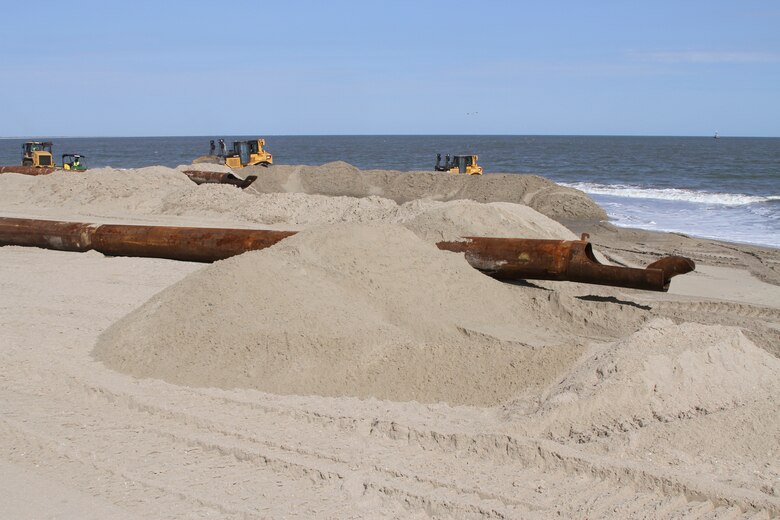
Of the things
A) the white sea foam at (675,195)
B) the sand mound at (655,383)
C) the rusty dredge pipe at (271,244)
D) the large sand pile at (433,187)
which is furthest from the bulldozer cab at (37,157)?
the sand mound at (655,383)

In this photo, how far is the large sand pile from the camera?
22.1 meters

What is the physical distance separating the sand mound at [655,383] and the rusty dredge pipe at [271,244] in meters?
2.31

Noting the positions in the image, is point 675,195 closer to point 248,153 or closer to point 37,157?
point 248,153

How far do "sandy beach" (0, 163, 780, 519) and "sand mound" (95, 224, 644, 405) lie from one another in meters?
0.02

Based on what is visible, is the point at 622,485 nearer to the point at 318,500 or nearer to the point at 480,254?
the point at 318,500

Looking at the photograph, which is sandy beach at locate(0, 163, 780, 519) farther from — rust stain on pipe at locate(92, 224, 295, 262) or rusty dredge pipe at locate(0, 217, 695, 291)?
rust stain on pipe at locate(92, 224, 295, 262)

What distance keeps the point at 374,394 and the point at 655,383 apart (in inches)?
74.2

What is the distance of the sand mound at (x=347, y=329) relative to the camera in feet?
17.8

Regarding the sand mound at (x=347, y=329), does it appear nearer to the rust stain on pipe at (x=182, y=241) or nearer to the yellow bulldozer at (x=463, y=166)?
the rust stain on pipe at (x=182, y=241)

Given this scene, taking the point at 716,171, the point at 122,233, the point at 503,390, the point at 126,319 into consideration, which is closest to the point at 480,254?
the point at 503,390

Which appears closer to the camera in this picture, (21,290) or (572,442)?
(572,442)

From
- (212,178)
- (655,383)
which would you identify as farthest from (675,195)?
(655,383)

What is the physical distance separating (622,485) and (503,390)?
1.44 m

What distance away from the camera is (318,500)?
12.6 feet
